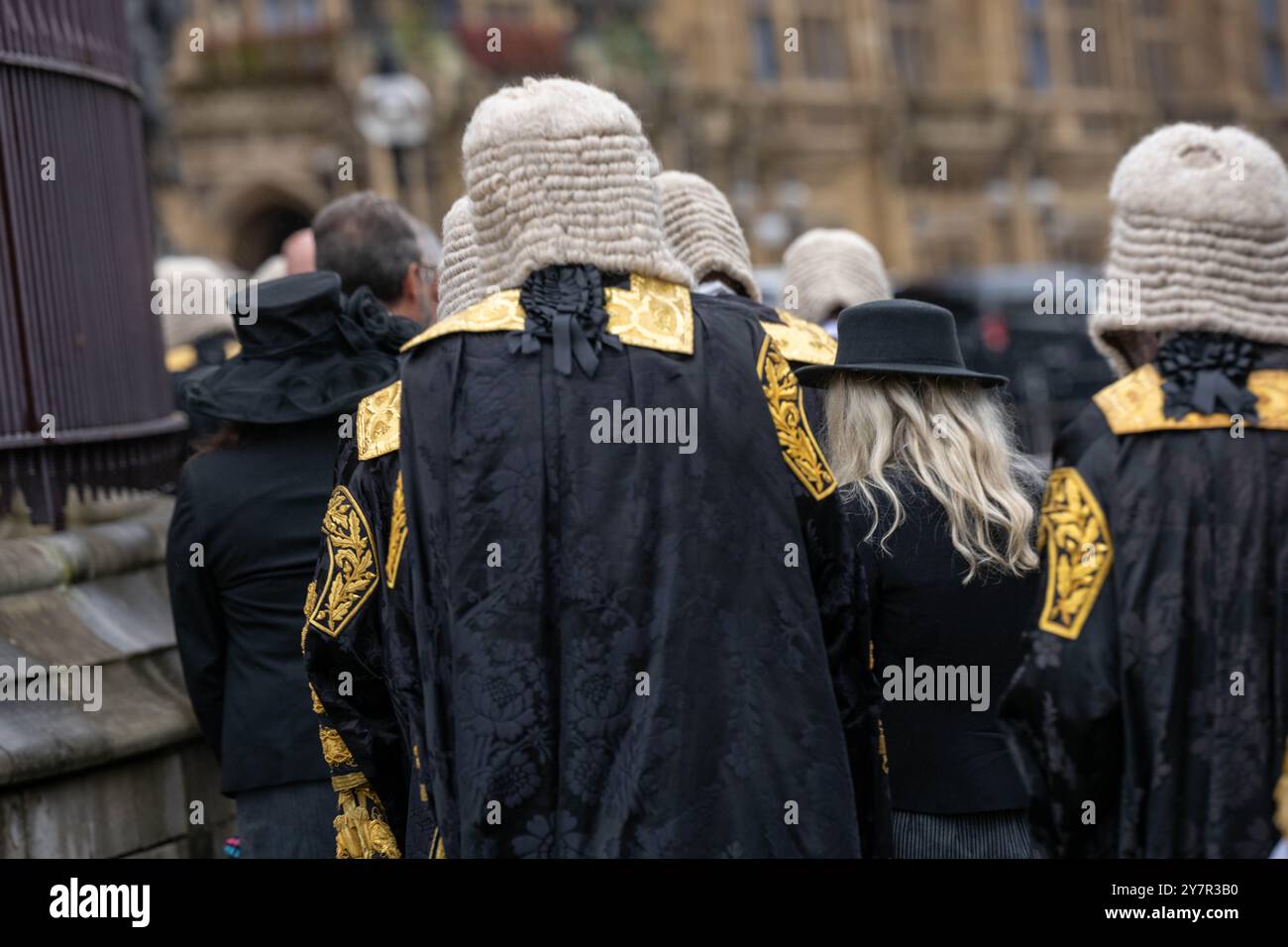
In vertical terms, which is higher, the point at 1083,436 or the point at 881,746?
the point at 1083,436

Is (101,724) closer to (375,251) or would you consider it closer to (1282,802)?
(375,251)

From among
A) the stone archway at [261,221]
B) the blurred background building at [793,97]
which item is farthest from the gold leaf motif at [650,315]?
the stone archway at [261,221]

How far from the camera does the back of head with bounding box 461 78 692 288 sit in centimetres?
300

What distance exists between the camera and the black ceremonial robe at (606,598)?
9.48ft

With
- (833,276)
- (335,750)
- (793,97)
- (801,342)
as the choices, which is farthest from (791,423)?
(793,97)

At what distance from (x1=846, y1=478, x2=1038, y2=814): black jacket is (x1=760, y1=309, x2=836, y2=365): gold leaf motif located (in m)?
0.97

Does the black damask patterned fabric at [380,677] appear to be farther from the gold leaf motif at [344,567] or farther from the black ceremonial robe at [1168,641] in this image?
the black ceremonial robe at [1168,641]

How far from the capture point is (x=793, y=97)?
103 ft

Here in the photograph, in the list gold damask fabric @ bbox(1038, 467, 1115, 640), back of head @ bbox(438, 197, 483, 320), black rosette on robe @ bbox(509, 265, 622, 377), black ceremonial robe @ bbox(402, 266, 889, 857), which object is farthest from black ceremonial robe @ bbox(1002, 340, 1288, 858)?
back of head @ bbox(438, 197, 483, 320)

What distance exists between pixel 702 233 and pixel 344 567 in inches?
82.0

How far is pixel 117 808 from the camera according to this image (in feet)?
15.4

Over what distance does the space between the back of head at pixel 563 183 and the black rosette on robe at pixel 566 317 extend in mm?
27
